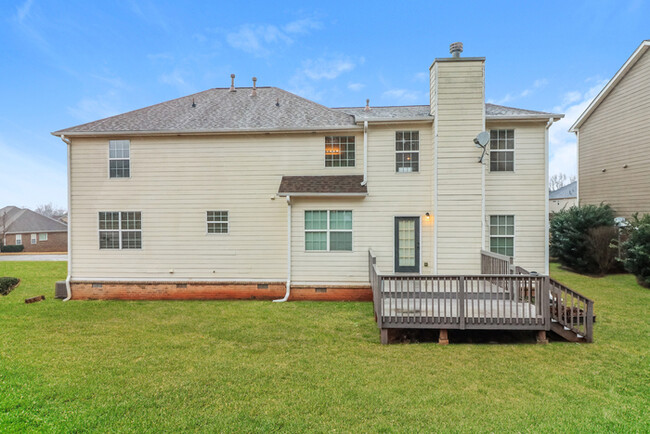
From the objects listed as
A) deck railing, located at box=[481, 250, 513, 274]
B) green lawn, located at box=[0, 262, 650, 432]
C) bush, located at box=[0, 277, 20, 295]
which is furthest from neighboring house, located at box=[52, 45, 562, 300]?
green lawn, located at box=[0, 262, 650, 432]

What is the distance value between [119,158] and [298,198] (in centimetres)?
602

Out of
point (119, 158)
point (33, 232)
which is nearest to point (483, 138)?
point (119, 158)

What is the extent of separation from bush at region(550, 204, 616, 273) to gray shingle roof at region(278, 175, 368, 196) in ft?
34.8

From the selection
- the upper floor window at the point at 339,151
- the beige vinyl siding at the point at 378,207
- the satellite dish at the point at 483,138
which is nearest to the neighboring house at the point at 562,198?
the satellite dish at the point at 483,138

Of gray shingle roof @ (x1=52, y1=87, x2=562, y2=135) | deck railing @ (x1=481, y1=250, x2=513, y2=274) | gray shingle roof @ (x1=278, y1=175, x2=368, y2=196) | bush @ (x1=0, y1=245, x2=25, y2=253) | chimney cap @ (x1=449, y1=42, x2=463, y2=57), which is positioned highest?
chimney cap @ (x1=449, y1=42, x2=463, y2=57)

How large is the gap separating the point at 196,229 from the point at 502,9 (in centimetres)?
2661

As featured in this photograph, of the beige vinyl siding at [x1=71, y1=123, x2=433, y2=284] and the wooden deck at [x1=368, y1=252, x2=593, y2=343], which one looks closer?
the wooden deck at [x1=368, y1=252, x2=593, y2=343]

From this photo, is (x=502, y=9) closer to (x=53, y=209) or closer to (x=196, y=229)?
(x=196, y=229)

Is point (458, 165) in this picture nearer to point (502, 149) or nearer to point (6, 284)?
point (502, 149)

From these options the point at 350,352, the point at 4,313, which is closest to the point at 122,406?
the point at 350,352

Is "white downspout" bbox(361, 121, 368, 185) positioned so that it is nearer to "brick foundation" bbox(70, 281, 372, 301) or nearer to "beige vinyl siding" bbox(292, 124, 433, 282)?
Answer: "beige vinyl siding" bbox(292, 124, 433, 282)

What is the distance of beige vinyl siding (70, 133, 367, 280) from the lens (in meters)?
8.96

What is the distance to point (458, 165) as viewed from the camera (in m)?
8.06

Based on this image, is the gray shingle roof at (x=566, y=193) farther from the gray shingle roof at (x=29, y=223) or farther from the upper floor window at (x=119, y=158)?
the gray shingle roof at (x=29, y=223)
